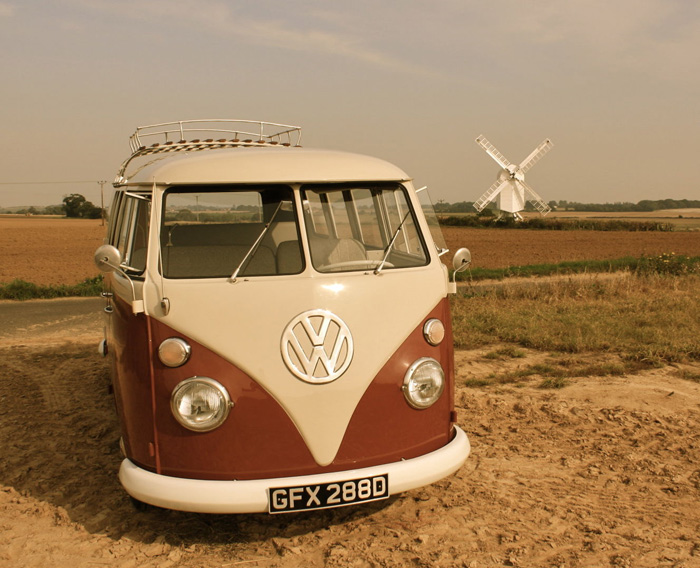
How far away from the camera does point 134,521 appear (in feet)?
13.2

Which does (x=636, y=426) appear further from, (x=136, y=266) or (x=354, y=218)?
(x=136, y=266)

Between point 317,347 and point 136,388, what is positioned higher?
point 317,347

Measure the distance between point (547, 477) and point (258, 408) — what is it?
7.09ft

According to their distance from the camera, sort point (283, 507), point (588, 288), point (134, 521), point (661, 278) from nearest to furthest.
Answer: point (283, 507) → point (134, 521) → point (588, 288) → point (661, 278)

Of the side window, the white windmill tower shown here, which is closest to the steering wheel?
the side window

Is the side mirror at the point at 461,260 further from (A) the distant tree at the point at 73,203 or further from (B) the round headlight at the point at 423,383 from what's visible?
(A) the distant tree at the point at 73,203

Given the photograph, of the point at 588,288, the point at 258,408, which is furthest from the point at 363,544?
the point at 588,288

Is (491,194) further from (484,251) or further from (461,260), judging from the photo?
(461,260)

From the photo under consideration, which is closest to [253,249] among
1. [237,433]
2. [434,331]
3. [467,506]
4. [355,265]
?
[355,265]

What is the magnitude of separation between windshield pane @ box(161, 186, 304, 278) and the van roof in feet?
0.35

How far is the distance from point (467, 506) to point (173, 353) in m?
1.99

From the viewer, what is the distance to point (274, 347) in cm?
359

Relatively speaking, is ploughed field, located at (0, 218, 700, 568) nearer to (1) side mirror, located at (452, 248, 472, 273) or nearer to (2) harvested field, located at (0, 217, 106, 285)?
(1) side mirror, located at (452, 248, 472, 273)

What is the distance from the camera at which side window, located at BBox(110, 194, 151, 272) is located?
3967mm
